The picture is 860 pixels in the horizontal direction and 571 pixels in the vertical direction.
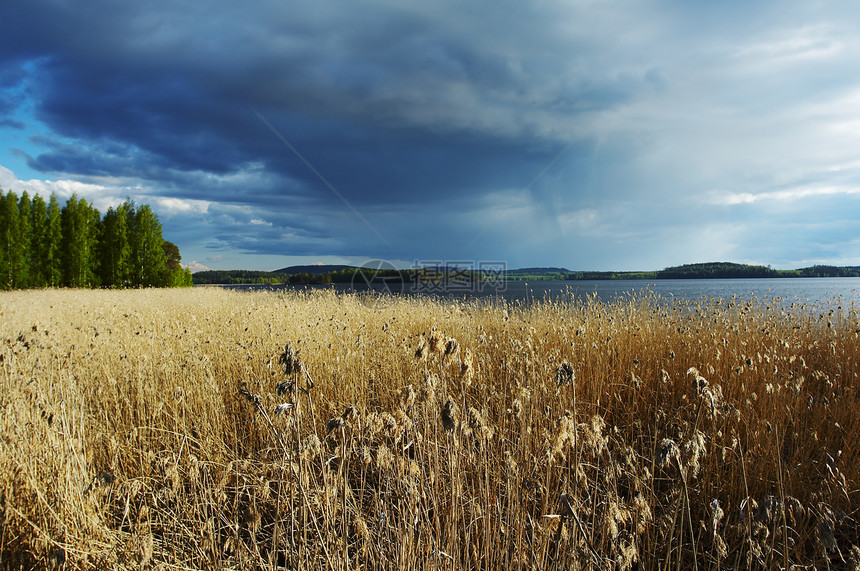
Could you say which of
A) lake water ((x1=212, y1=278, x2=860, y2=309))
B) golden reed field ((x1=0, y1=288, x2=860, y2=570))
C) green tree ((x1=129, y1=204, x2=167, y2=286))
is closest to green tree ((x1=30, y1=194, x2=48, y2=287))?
green tree ((x1=129, y1=204, x2=167, y2=286))

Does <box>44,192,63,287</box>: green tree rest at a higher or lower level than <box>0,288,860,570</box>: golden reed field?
higher

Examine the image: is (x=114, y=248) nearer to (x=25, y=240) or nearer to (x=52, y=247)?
(x=52, y=247)

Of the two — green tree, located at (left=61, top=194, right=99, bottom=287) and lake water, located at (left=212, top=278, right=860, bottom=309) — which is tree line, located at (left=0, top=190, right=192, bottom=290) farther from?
lake water, located at (left=212, top=278, right=860, bottom=309)

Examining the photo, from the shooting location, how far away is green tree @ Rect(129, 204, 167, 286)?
42.0m

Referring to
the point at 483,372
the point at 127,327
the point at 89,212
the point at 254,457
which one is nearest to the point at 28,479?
the point at 254,457

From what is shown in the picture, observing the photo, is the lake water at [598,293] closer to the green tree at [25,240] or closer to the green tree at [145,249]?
the green tree at [145,249]

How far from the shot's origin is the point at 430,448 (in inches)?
113

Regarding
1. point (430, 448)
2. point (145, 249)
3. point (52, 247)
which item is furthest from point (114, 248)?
point (430, 448)

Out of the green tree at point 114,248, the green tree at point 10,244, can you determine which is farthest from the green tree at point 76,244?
the green tree at point 10,244

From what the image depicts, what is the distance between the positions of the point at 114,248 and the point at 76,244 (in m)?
3.59

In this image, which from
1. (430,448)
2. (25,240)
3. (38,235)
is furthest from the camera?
(38,235)

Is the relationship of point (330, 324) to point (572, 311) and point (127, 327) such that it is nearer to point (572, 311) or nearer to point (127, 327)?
point (127, 327)

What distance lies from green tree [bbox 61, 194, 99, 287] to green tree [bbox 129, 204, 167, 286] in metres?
3.96

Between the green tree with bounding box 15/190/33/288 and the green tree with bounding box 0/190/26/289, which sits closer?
the green tree with bounding box 0/190/26/289
